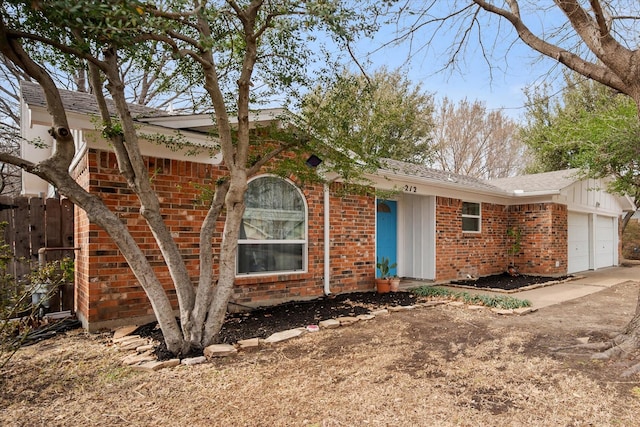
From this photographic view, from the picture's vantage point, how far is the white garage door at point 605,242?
14.9m

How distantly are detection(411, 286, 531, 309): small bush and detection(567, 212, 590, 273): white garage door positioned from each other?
7387mm

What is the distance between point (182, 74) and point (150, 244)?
2.42m

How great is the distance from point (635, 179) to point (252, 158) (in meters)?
13.4

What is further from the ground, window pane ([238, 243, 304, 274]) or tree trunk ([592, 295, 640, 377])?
window pane ([238, 243, 304, 274])

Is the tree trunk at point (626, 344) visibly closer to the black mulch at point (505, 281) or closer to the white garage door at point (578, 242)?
the black mulch at point (505, 281)

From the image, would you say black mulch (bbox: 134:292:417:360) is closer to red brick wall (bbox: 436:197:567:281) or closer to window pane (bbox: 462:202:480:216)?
red brick wall (bbox: 436:197:567:281)

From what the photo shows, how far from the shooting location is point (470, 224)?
11.1 meters

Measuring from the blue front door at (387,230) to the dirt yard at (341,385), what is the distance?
187 inches

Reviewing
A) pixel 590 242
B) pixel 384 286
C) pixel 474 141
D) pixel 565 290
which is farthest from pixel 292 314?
pixel 474 141

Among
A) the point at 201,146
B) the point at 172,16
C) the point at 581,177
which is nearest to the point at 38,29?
the point at 172,16

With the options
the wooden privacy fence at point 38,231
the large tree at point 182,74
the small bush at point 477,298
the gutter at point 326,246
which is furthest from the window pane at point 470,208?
the wooden privacy fence at point 38,231

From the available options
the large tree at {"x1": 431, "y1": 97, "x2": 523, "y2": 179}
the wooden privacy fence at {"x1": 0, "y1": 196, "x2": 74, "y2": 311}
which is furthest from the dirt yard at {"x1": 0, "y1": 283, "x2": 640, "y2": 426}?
the large tree at {"x1": 431, "y1": 97, "x2": 523, "y2": 179}

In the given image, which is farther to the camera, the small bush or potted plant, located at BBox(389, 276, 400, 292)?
potted plant, located at BBox(389, 276, 400, 292)

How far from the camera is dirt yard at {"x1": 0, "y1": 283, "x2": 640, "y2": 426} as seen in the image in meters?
2.79
